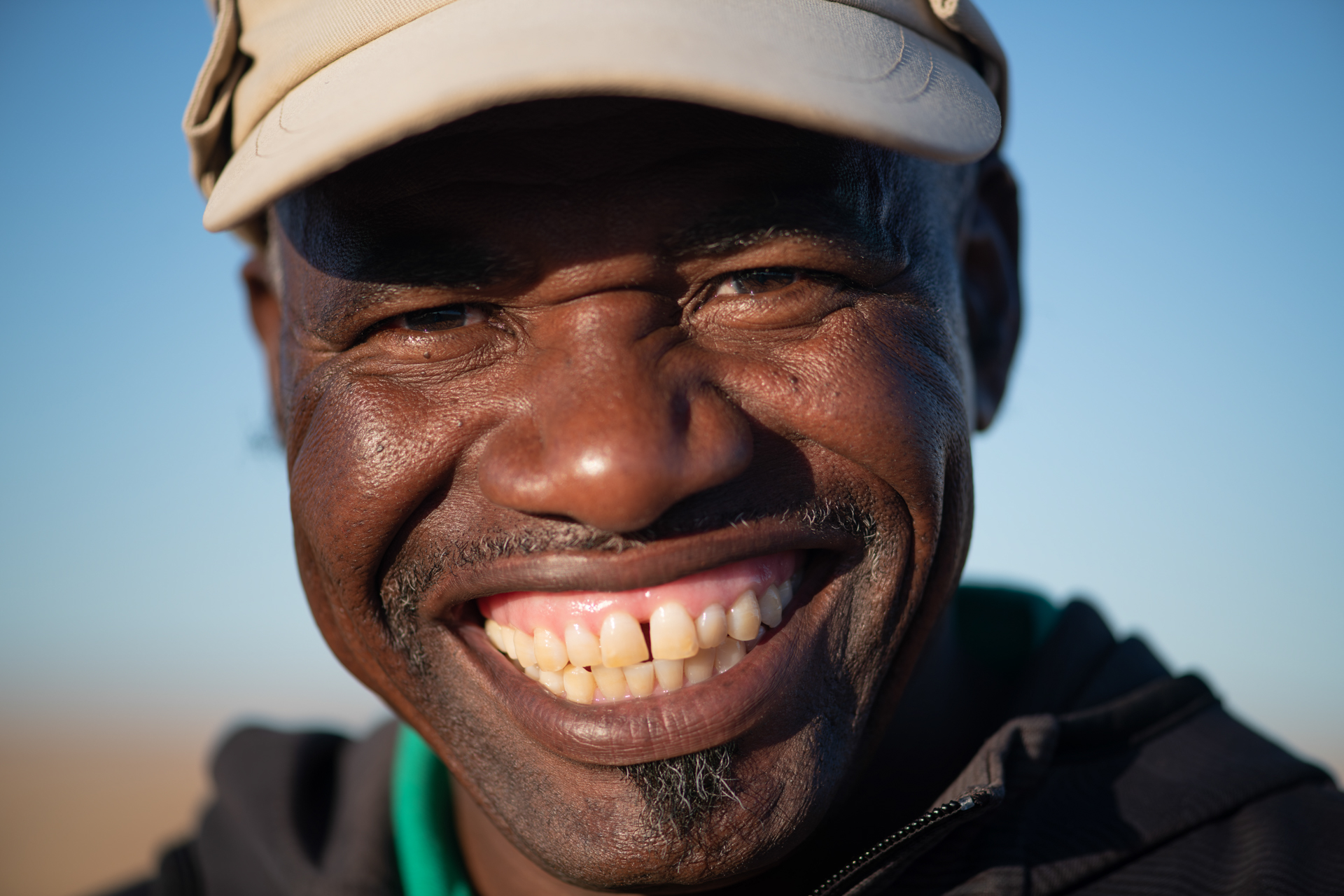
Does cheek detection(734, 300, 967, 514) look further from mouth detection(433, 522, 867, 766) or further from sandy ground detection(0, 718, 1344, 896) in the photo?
sandy ground detection(0, 718, 1344, 896)

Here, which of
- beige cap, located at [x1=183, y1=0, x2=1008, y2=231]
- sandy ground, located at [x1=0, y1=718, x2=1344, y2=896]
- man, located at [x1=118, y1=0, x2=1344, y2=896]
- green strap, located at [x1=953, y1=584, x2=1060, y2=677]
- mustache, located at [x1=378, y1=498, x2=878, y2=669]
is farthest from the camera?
sandy ground, located at [x1=0, y1=718, x2=1344, y2=896]

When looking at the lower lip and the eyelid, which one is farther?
the eyelid

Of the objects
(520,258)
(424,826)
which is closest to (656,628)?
(520,258)

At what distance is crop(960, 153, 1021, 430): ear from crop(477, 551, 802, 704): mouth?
918 millimetres

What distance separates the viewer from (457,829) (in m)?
2.66

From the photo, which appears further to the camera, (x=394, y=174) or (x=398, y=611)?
(x=398, y=611)

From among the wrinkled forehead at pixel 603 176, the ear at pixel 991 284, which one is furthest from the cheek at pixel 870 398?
the ear at pixel 991 284

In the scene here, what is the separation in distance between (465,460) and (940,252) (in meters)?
1.09

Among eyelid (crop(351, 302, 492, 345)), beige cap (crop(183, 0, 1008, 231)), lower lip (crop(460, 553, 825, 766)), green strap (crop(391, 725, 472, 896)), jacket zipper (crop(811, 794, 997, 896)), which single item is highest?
beige cap (crop(183, 0, 1008, 231))

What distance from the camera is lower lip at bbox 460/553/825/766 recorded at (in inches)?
69.2

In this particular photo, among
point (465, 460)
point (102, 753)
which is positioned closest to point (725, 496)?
point (465, 460)

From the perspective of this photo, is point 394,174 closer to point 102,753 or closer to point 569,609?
point 569,609

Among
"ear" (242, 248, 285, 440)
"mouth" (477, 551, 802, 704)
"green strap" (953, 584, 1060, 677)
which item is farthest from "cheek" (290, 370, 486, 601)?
"green strap" (953, 584, 1060, 677)

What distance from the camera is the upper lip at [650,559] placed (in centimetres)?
173
